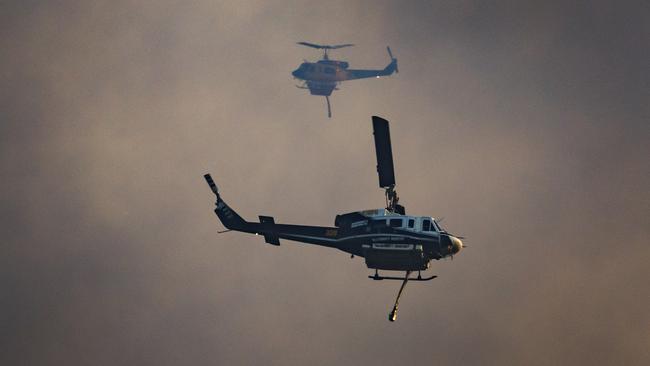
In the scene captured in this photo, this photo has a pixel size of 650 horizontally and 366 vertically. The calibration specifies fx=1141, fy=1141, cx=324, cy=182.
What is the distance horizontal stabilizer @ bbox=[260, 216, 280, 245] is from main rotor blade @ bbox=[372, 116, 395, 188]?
7.95 metres

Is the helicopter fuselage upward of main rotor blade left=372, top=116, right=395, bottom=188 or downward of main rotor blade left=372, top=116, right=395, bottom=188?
downward

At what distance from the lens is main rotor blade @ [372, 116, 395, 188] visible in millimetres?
74250

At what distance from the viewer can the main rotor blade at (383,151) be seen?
74.2 meters

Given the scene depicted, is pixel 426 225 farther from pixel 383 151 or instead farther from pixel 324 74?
pixel 324 74

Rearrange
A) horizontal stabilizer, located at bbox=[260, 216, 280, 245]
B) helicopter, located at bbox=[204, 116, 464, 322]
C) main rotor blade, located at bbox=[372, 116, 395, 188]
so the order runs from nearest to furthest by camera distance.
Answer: helicopter, located at bbox=[204, 116, 464, 322] → main rotor blade, located at bbox=[372, 116, 395, 188] → horizontal stabilizer, located at bbox=[260, 216, 280, 245]

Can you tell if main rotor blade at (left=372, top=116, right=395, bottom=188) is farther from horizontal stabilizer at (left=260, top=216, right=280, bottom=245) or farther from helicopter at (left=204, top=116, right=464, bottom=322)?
horizontal stabilizer at (left=260, top=216, right=280, bottom=245)

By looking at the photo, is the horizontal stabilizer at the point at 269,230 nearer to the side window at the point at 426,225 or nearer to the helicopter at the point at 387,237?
the helicopter at the point at 387,237

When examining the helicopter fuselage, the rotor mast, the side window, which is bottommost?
the helicopter fuselage

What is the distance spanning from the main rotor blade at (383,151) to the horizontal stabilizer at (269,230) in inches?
313

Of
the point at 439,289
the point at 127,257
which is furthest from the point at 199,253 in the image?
the point at 439,289

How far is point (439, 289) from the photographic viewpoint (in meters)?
175

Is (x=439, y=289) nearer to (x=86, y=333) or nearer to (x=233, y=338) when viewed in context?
(x=233, y=338)

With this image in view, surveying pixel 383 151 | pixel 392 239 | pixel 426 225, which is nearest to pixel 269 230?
pixel 392 239

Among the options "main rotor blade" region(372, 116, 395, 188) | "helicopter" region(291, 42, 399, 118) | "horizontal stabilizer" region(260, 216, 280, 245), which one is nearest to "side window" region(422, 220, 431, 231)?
"main rotor blade" region(372, 116, 395, 188)
